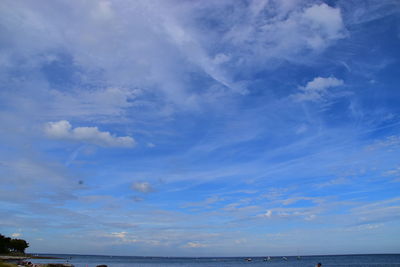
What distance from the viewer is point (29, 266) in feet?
238

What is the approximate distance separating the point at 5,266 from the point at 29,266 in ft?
113

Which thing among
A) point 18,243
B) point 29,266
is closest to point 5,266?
point 29,266

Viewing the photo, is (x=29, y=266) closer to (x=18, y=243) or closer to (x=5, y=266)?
(x=5, y=266)

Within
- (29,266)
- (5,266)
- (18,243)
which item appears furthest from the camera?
(18,243)

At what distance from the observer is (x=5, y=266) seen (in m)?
42.9

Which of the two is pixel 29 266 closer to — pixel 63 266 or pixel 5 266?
pixel 63 266

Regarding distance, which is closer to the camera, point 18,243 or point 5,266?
point 5,266

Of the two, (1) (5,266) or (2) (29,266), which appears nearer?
(1) (5,266)

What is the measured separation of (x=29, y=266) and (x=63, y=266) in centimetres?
807

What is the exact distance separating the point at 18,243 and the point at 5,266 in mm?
143021

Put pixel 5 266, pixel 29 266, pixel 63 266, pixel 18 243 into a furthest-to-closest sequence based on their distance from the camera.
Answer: pixel 18 243
pixel 63 266
pixel 29 266
pixel 5 266

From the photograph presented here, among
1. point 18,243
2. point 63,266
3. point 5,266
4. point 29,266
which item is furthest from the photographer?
point 18,243

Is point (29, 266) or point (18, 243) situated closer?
point (29, 266)

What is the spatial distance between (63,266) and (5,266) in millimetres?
39079
